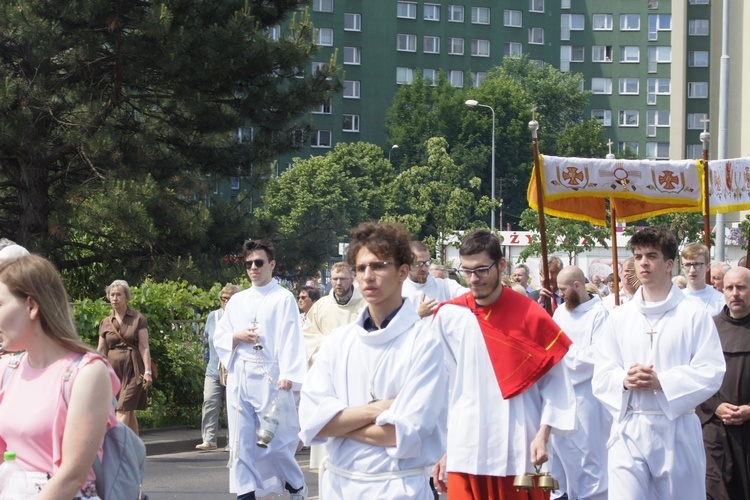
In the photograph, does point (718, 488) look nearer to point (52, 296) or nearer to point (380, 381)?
point (380, 381)

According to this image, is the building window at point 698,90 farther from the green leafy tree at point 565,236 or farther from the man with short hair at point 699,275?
the man with short hair at point 699,275

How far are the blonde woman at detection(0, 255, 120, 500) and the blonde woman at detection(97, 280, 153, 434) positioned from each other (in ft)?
29.8

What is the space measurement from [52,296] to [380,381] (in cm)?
146

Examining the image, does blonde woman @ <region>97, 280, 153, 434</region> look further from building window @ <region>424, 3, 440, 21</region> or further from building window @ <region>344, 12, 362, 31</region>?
building window @ <region>424, 3, 440, 21</region>

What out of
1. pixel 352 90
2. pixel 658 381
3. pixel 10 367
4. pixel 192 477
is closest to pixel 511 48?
pixel 352 90

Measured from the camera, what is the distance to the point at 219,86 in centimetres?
2308

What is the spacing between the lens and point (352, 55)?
84.8 metres

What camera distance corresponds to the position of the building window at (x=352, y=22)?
276 feet

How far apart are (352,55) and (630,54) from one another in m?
24.3

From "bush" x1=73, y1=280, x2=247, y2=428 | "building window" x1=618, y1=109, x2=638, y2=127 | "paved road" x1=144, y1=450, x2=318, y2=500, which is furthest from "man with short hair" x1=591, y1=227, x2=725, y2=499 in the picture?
"building window" x1=618, y1=109, x2=638, y2=127

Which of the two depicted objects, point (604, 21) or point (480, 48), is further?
point (604, 21)

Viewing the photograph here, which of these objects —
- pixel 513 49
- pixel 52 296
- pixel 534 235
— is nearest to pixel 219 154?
pixel 534 235

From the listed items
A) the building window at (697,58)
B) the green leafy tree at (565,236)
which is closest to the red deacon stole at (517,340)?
the green leafy tree at (565,236)

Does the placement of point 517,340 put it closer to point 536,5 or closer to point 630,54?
point 536,5
